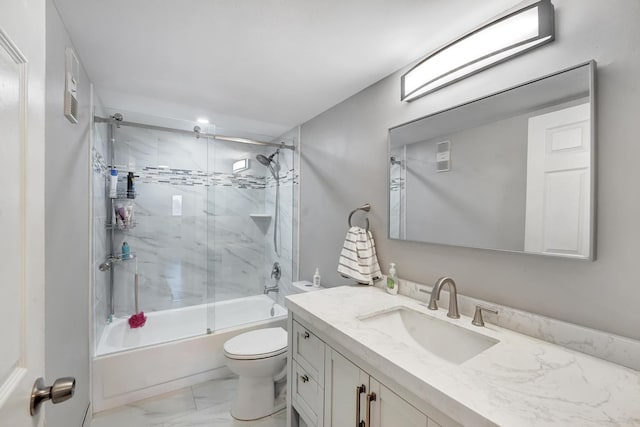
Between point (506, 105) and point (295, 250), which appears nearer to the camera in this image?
point (506, 105)

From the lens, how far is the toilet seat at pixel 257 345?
Result: 188cm

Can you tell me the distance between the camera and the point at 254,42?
4.78 feet

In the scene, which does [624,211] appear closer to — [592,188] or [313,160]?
[592,188]

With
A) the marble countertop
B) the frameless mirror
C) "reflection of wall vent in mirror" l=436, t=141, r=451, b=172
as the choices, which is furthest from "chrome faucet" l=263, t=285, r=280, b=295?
"reflection of wall vent in mirror" l=436, t=141, r=451, b=172

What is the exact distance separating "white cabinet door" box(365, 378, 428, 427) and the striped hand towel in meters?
0.81

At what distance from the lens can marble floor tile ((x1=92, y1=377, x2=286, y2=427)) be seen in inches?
72.5

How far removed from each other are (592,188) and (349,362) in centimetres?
107

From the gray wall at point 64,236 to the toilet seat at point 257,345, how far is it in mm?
858

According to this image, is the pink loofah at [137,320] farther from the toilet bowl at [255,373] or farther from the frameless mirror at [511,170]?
the frameless mirror at [511,170]

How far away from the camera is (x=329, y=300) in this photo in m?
1.50

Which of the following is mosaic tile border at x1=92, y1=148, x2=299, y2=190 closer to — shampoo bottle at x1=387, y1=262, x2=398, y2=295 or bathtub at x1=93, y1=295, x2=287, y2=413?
bathtub at x1=93, y1=295, x2=287, y2=413

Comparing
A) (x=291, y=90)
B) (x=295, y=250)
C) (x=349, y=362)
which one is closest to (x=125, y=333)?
(x=295, y=250)

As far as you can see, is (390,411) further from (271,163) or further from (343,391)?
(271,163)

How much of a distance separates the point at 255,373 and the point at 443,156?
1822 millimetres
